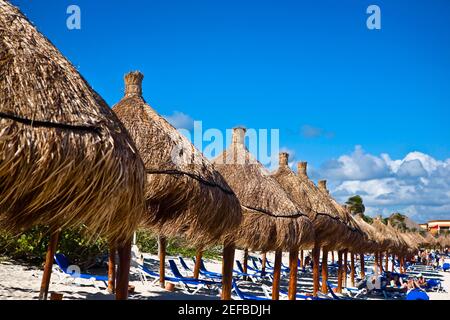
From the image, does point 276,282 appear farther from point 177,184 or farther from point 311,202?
point 177,184

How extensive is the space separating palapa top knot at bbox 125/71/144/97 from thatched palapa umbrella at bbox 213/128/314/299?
2236 mm

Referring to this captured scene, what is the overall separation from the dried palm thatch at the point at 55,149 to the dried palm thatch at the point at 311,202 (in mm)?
7073

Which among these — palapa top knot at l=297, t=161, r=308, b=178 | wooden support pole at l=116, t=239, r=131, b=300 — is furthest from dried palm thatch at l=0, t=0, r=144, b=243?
palapa top knot at l=297, t=161, r=308, b=178

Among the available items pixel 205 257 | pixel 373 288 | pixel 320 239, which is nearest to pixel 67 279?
pixel 320 239

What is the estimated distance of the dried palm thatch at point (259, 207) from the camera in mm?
6891

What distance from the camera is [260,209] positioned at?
7.06 meters

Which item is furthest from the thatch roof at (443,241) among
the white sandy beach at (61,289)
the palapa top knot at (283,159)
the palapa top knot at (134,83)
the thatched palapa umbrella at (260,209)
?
the palapa top knot at (134,83)

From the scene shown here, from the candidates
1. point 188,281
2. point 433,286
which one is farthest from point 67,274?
point 433,286

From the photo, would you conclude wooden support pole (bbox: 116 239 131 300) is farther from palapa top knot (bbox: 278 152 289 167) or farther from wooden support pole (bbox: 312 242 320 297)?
wooden support pole (bbox: 312 242 320 297)

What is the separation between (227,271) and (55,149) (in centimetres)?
430

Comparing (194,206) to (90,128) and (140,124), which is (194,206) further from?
(90,128)

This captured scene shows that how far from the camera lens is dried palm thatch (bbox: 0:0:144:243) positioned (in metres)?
2.79

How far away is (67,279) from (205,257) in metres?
12.5

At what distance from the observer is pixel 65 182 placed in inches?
116
